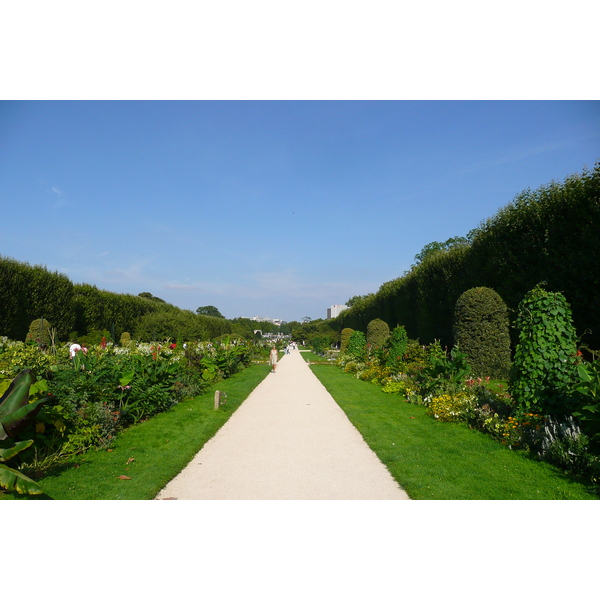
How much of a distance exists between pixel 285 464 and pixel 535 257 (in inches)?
365

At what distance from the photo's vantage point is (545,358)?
616 cm

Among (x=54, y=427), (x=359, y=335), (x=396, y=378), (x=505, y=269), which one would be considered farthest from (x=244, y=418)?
(x=359, y=335)

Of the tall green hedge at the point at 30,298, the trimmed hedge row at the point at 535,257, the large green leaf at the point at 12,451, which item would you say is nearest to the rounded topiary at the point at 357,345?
the trimmed hedge row at the point at 535,257

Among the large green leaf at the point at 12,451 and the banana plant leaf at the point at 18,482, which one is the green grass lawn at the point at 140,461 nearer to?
the large green leaf at the point at 12,451

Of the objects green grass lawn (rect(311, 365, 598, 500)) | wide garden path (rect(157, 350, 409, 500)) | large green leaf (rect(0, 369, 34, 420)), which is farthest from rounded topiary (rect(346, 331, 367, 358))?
large green leaf (rect(0, 369, 34, 420))

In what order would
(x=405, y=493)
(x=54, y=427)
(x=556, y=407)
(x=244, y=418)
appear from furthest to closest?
(x=244, y=418) → (x=556, y=407) → (x=54, y=427) → (x=405, y=493)

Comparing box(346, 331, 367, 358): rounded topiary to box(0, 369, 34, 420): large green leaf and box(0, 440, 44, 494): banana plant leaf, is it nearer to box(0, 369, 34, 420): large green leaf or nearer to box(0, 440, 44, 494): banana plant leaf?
box(0, 369, 34, 420): large green leaf

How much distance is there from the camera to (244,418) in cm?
847

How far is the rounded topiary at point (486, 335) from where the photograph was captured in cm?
1005

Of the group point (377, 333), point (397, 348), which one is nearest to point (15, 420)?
point (397, 348)

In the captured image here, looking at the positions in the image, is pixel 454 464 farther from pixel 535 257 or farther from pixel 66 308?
pixel 66 308

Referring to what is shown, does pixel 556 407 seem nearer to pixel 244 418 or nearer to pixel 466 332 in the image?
pixel 466 332
